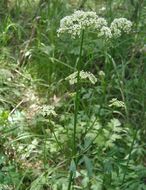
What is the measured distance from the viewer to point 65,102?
3.11m

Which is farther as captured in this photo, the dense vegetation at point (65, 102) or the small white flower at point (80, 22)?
the dense vegetation at point (65, 102)

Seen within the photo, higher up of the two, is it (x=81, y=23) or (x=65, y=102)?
(x=81, y=23)

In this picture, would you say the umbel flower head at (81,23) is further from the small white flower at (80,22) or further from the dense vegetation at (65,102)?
the dense vegetation at (65,102)

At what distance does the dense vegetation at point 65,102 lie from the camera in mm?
2342

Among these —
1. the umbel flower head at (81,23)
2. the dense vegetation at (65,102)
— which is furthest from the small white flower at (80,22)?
the dense vegetation at (65,102)

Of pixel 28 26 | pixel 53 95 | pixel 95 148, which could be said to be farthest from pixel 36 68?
pixel 95 148

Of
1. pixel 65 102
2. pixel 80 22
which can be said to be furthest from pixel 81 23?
pixel 65 102

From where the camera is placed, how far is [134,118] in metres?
3.00

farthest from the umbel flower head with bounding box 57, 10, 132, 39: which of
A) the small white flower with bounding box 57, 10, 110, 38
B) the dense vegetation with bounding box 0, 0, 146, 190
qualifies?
the dense vegetation with bounding box 0, 0, 146, 190

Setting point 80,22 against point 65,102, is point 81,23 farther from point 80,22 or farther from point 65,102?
point 65,102

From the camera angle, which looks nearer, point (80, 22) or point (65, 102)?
point (80, 22)

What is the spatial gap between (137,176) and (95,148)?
383mm

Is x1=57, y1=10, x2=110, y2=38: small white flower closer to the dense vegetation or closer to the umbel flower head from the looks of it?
the umbel flower head

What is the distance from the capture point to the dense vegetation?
2342 mm
